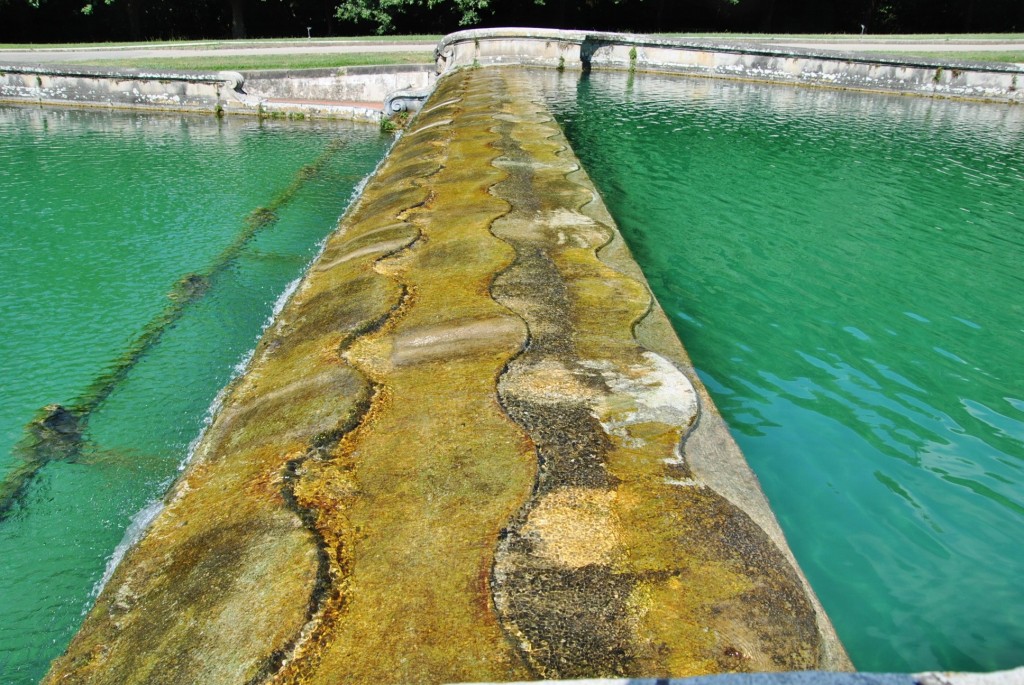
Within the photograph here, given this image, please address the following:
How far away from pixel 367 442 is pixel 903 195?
681cm

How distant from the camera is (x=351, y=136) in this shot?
42.2 ft

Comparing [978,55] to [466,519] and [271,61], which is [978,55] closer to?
[271,61]

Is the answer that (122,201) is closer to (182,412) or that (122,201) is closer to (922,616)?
(182,412)

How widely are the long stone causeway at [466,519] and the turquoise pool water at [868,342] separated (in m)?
0.57

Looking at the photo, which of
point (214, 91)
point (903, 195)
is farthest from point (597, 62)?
point (903, 195)

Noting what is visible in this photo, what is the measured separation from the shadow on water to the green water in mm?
29

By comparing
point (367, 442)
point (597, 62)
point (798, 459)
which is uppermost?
point (597, 62)

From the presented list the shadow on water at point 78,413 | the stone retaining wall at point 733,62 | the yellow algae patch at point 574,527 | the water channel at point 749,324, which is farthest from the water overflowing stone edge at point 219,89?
the yellow algae patch at point 574,527

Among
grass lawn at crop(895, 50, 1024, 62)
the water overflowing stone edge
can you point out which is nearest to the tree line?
the water overflowing stone edge

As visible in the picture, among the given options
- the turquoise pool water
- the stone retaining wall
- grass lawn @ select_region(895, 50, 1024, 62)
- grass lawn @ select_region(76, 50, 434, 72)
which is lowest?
the turquoise pool water

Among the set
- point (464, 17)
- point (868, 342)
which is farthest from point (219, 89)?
point (868, 342)

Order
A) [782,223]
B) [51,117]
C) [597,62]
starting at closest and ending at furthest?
1. [782,223]
2. [51,117]
3. [597,62]

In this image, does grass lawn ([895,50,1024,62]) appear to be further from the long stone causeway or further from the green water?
the long stone causeway

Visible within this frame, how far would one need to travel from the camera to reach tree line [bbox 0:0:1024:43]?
25094mm
